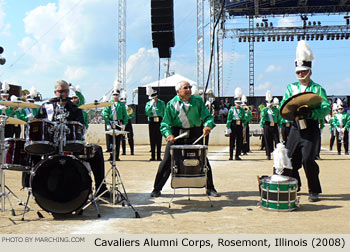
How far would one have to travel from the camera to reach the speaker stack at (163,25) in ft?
76.6

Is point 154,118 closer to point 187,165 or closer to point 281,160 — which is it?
point 187,165

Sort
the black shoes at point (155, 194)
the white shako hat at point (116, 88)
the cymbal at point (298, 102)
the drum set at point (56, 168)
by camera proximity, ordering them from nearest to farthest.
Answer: the drum set at point (56, 168) → the cymbal at point (298, 102) → the black shoes at point (155, 194) → the white shako hat at point (116, 88)

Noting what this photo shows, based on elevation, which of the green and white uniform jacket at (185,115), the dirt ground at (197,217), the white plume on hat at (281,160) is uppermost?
the green and white uniform jacket at (185,115)

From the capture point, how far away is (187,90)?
6195 millimetres

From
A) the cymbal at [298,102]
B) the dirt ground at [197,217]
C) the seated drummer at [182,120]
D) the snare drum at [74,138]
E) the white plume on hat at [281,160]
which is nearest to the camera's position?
the dirt ground at [197,217]

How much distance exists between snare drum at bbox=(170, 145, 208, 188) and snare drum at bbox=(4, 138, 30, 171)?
2046mm

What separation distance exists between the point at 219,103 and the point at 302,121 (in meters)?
18.9

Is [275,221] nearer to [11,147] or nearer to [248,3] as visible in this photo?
[11,147]

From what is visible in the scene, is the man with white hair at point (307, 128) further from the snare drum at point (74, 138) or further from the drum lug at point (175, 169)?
the snare drum at point (74, 138)

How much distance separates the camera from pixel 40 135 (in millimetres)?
4914

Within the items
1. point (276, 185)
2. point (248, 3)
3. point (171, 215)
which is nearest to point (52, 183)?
point (171, 215)

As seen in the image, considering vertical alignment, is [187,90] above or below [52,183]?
above

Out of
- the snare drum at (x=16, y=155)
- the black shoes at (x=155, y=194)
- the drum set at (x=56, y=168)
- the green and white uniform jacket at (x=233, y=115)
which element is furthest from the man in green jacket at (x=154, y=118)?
the drum set at (x=56, y=168)

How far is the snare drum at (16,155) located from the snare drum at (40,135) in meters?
0.44
